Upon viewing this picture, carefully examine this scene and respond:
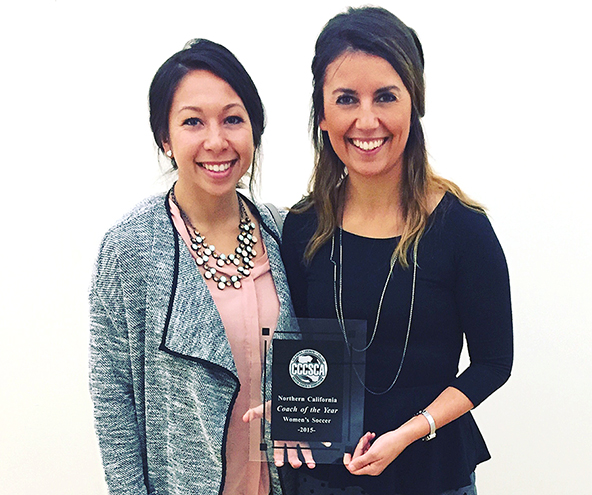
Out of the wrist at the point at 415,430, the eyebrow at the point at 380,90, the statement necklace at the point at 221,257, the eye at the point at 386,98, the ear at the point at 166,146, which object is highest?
the eyebrow at the point at 380,90

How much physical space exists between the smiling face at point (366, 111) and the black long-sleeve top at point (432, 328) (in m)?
0.16

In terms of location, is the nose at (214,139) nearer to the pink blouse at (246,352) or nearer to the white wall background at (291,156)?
the pink blouse at (246,352)

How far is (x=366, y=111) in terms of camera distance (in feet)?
4.06

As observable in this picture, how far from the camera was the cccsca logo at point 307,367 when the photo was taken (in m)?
1.23

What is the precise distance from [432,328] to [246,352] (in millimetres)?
387

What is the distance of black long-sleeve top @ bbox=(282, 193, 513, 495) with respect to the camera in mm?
1257

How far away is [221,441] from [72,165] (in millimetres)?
1168

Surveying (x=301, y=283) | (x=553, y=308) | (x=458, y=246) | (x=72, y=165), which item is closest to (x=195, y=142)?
(x=301, y=283)

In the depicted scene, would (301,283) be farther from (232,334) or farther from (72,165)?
(72,165)

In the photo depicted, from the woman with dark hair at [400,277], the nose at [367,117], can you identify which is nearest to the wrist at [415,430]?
the woman with dark hair at [400,277]

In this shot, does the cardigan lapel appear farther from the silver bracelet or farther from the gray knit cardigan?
the silver bracelet

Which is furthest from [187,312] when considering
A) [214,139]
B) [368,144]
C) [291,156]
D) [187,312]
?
[291,156]

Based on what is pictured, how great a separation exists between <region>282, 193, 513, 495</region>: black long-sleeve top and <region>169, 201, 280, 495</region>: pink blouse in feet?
0.39

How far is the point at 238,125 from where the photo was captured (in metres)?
1.35
